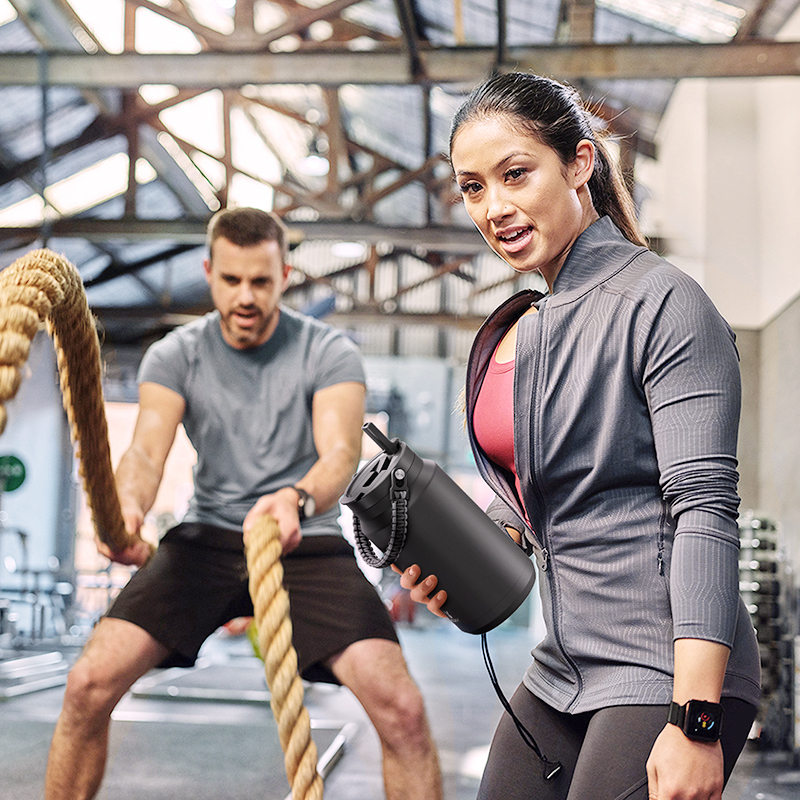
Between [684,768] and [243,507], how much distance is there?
1367mm

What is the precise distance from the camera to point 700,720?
2.79ft

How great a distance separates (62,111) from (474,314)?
387cm

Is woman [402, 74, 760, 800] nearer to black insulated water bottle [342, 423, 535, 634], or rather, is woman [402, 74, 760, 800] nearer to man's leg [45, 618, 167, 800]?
black insulated water bottle [342, 423, 535, 634]

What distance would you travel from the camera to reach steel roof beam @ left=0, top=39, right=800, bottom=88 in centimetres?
478

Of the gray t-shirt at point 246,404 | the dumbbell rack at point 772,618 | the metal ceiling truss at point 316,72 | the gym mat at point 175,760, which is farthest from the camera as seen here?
the metal ceiling truss at point 316,72

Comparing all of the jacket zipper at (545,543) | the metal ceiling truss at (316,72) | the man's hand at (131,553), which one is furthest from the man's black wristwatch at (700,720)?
the metal ceiling truss at (316,72)

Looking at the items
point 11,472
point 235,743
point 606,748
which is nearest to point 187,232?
point 11,472

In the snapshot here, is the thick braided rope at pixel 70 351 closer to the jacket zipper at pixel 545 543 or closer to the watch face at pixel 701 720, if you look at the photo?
the jacket zipper at pixel 545 543

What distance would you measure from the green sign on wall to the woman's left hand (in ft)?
21.1

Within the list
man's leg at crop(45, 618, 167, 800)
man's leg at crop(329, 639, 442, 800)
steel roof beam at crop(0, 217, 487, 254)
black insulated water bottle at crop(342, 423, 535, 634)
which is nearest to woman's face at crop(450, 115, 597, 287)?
black insulated water bottle at crop(342, 423, 535, 634)

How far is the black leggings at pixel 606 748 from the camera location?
0.93m

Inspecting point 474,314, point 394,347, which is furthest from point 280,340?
point 394,347

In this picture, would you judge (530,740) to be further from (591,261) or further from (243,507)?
(243,507)

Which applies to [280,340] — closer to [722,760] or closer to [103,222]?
[722,760]
